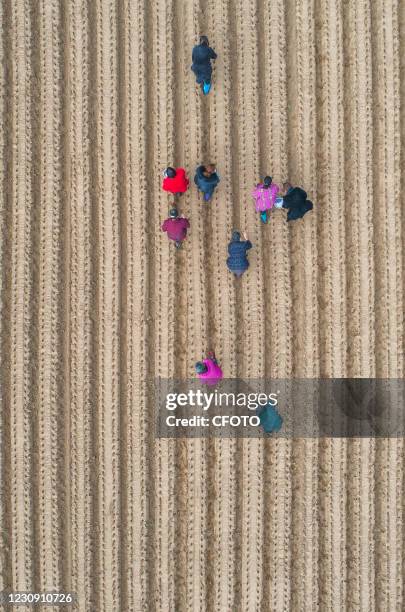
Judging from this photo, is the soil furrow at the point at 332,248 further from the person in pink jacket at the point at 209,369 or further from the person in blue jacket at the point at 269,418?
the person in pink jacket at the point at 209,369

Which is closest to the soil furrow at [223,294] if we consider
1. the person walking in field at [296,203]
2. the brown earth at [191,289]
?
the brown earth at [191,289]

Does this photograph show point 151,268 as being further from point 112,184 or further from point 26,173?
point 26,173

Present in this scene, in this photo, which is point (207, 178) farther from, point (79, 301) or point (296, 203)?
point (79, 301)

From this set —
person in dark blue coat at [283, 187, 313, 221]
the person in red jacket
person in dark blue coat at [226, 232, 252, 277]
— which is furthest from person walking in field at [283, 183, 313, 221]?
the person in red jacket

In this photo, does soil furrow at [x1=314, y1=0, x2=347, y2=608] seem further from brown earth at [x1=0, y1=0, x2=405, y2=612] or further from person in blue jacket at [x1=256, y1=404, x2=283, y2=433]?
person in blue jacket at [x1=256, y1=404, x2=283, y2=433]

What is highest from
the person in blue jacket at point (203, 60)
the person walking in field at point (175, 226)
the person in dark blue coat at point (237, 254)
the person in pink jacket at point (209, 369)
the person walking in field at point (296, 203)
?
the person in blue jacket at point (203, 60)
